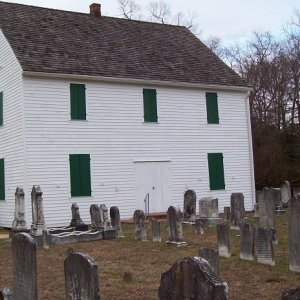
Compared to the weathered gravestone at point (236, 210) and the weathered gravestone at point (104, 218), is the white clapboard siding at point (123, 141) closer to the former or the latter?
the weathered gravestone at point (104, 218)

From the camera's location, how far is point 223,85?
24.5 m

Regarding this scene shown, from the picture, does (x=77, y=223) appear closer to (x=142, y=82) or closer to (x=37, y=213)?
(x=37, y=213)

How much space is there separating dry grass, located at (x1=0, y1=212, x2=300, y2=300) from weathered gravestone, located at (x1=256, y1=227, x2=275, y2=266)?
173 millimetres

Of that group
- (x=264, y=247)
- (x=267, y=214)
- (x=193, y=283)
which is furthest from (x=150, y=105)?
(x=193, y=283)

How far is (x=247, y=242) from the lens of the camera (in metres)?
11.2

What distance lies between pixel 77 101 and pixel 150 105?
3308 millimetres

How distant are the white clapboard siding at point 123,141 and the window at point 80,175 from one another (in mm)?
198

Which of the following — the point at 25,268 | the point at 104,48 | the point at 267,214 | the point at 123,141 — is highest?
the point at 104,48

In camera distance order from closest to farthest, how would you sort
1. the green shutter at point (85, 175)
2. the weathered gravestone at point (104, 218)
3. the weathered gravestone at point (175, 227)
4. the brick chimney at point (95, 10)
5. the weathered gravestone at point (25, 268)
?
the weathered gravestone at point (25, 268) → the weathered gravestone at point (175, 227) → the weathered gravestone at point (104, 218) → the green shutter at point (85, 175) → the brick chimney at point (95, 10)

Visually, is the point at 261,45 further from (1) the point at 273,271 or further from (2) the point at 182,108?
(1) the point at 273,271

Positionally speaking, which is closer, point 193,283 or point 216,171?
point 193,283

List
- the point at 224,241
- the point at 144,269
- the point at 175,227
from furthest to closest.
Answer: the point at 175,227 < the point at 224,241 < the point at 144,269

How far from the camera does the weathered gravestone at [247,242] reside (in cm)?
1112

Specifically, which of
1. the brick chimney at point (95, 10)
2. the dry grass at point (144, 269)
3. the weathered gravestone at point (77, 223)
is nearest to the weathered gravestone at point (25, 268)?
the dry grass at point (144, 269)
